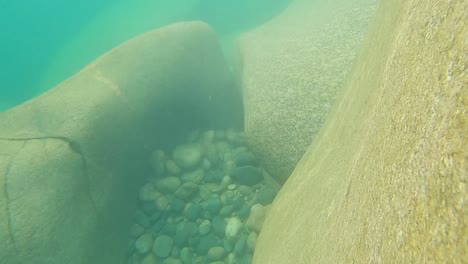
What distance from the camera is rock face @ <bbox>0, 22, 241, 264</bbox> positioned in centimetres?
234

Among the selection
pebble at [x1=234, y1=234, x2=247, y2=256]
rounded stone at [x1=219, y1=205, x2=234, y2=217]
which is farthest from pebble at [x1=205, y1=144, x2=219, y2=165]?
pebble at [x1=234, y1=234, x2=247, y2=256]

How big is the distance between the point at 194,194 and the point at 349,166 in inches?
89.3

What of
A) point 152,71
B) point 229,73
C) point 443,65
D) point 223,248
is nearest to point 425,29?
point 443,65

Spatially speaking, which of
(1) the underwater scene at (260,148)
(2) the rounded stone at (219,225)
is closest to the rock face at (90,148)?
(1) the underwater scene at (260,148)

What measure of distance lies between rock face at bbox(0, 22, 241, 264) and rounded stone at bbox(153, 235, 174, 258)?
284 mm

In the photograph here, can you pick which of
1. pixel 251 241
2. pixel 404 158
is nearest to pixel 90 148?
pixel 251 241

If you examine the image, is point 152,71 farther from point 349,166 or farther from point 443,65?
point 443,65

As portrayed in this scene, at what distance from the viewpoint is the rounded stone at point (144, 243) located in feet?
9.73

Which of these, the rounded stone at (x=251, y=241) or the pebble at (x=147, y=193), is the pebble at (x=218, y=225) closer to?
the rounded stone at (x=251, y=241)

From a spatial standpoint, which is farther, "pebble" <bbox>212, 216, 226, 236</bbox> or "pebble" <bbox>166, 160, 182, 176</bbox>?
"pebble" <bbox>166, 160, 182, 176</bbox>

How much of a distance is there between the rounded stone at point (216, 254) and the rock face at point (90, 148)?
77 cm

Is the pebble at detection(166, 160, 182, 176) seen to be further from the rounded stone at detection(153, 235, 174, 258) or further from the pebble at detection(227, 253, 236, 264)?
the pebble at detection(227, 253, 236, 264)

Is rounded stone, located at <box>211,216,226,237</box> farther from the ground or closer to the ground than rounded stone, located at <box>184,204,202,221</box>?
closer to the ground

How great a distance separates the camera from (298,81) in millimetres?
3023
